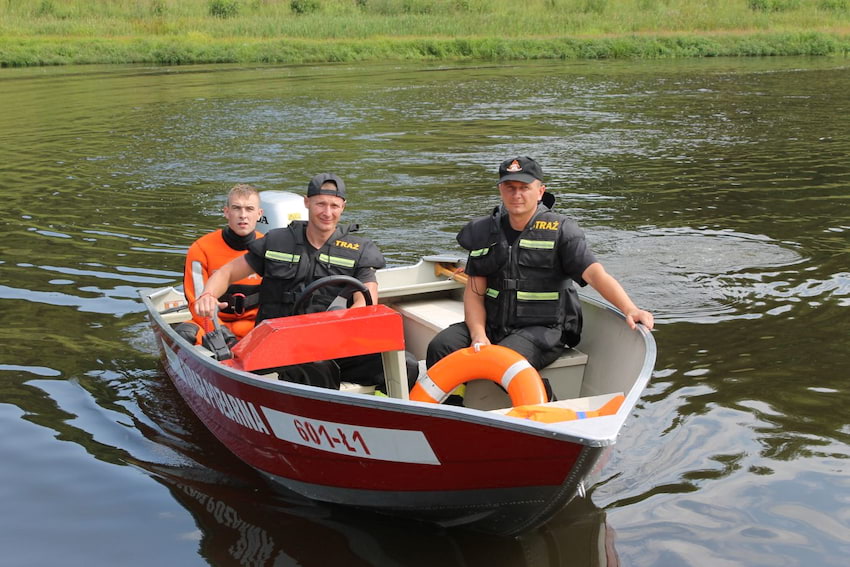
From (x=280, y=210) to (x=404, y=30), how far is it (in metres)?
27.9

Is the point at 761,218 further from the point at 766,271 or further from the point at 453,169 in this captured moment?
the point at 453,169

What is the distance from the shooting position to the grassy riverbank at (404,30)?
31125 millimetres

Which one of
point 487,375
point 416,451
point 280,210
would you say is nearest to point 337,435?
point 416,451

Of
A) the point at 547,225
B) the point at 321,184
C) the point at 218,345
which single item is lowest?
the point at 218,345

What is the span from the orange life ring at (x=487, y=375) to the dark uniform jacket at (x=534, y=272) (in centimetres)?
39

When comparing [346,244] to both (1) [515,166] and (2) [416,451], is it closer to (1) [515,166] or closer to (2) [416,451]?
(1) [515,166]

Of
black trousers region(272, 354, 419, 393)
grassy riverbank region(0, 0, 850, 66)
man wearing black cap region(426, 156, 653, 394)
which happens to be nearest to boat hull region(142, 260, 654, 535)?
black trousers region(272, 354, 419, 393)

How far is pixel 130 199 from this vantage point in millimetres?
12508

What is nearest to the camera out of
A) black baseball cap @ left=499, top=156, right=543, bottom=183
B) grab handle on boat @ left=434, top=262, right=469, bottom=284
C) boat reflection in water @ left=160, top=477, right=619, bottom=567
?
boat reflection in water @ left=160, top=477, right=619, bottom=567

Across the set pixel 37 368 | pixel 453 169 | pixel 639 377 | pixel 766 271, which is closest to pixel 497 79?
pixel 453 169

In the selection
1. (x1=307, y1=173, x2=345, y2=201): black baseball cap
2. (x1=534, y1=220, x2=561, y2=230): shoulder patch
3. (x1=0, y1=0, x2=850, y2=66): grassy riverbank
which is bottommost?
(x1=534, y1=220, x2=561, y2=230): shoulder patch

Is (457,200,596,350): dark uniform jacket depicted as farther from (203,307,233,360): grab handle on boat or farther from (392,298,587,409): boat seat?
(203,307,233,360): grab handle on boat

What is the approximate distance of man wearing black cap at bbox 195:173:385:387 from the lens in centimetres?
521

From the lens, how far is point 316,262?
17.4 ft
